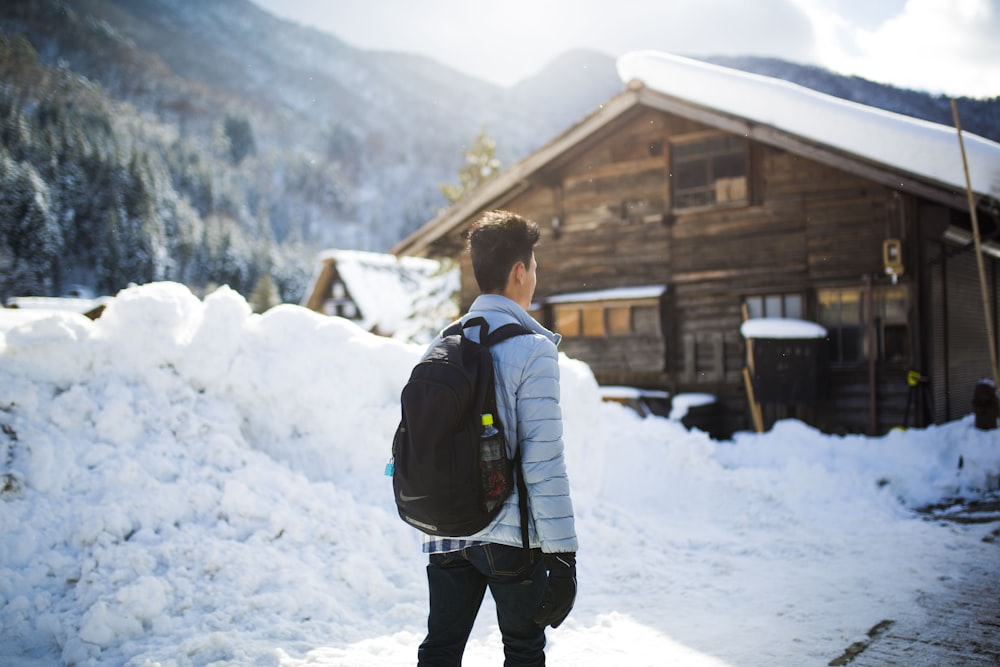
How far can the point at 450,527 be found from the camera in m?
1.92

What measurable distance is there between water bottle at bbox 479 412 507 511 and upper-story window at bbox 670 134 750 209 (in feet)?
35.3

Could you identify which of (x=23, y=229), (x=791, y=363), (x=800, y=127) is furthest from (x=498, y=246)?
(x=800, y=127)

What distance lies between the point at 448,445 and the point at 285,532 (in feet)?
8.60

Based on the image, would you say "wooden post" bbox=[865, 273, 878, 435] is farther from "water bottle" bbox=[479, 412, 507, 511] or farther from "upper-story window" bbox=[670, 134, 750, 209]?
"water bottle" bbox=[479, 412, 507, 511]

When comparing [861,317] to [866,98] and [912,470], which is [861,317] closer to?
[912,470]

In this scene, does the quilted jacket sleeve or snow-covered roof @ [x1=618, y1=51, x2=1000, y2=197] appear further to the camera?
snow-covered roof @ [x1=618, y1=51, x2=1000, y2=197]

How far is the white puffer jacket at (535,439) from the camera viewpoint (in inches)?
76.7

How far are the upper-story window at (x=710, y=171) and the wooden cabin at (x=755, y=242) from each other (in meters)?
0.03

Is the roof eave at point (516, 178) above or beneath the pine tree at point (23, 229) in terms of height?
above

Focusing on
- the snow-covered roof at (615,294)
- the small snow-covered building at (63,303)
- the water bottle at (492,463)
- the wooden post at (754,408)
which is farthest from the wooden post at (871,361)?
the small snow-covered building at (63,303)

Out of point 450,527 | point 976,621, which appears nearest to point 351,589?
point 450,527

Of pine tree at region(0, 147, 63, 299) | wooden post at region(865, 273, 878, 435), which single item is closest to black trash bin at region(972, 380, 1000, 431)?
wooden post at region(865, 273, 878, 435)

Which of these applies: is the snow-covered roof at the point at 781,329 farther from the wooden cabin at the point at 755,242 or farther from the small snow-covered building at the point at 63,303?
the small snow-covered building at the point at 63,303

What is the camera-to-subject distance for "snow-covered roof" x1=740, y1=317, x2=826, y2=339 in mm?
10297
